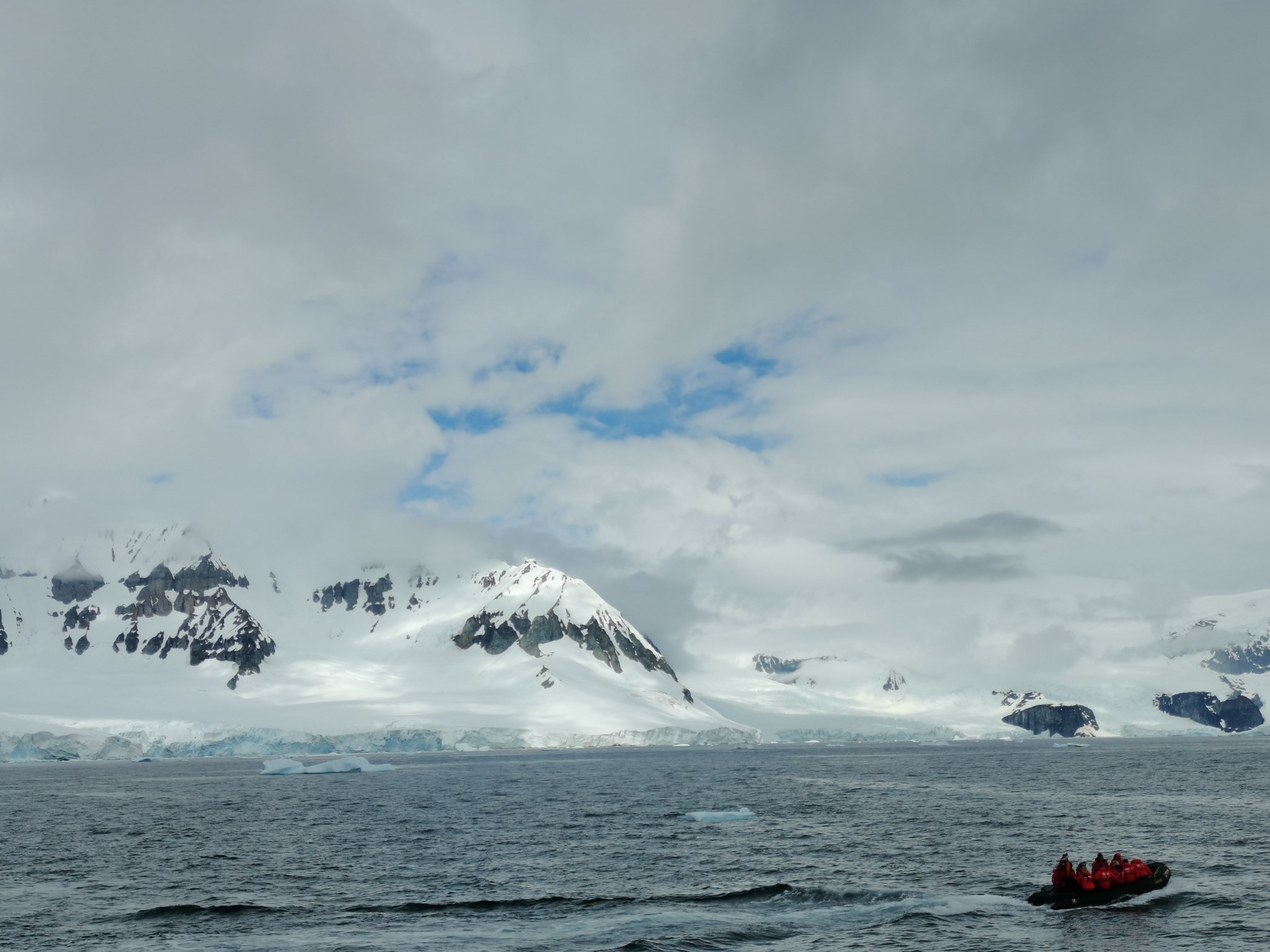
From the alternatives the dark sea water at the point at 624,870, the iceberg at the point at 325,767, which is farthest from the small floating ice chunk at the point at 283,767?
the dark sea water at the point at 624,870

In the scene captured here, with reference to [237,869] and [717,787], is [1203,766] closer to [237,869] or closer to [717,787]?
[717,787]

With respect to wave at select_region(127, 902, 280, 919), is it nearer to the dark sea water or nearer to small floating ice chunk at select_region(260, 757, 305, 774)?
the dark sea water

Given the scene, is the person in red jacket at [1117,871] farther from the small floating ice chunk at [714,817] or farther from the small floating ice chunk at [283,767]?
the small floating ice chunk at [283,767]

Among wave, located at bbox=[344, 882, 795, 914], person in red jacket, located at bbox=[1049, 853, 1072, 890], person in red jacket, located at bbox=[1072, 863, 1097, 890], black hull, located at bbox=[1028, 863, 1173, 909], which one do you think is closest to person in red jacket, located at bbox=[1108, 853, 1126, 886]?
black hull, located at bbox=[1028, 863, 1173, 909]

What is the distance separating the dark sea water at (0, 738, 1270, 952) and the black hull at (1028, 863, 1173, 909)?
0.82 meters

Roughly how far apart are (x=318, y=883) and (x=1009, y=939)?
40.0m

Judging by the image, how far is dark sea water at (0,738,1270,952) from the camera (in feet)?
162

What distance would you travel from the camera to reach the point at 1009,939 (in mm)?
47969

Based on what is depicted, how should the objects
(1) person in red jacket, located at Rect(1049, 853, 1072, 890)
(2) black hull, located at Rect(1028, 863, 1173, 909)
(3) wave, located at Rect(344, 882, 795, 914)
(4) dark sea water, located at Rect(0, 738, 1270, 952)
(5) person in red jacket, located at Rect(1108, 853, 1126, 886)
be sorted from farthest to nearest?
1. (5) person in red jacket, located at Rect(1108, 853, 1126, 886)
2. (3) wave, located at Rect(344, 882, 795, 914)
3. (1) person in red jacket, located at Rect(1049, 853, 1072, 890)
4. (2) black hull, located at Rect(1028, 863, 1173, 909)
5. (4) dark sea water, located at Rect(0, 738, 1270, 952)

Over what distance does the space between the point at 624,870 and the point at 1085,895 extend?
27.5m

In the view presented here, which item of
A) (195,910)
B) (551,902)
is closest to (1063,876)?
(551,902)

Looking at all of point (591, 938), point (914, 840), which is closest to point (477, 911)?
point (591, 938)

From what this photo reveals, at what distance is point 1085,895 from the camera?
54812 millimetres

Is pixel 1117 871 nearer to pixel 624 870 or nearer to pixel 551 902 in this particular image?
pixel 624 870
